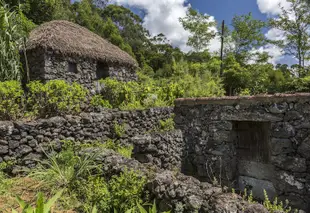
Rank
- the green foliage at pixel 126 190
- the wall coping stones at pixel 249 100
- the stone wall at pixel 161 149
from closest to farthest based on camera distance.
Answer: the green foliage at pixel 126 190 → the wall coping stones at pixel 249 100 → the stone wall at pixel 161 149

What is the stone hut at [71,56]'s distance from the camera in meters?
9.75

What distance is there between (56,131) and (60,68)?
5.60 m

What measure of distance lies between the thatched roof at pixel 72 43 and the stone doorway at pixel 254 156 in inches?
302

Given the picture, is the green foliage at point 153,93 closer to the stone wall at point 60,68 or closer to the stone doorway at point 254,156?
the stone wall at point 60,68

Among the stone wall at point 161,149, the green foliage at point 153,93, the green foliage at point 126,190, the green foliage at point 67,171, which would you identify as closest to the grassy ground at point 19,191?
the green foliage at point 67,171

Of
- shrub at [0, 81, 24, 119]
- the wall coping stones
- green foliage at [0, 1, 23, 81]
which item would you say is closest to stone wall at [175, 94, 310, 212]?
the wall coping stones

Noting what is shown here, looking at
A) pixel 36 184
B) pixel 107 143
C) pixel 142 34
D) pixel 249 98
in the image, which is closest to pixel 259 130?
pixel 249 98

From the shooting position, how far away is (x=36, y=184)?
167 inches

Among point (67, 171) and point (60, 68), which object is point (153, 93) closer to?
point (60, 68)

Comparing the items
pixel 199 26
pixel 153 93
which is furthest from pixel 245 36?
pixel 153 93

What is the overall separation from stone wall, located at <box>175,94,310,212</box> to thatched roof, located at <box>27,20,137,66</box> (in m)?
6.14

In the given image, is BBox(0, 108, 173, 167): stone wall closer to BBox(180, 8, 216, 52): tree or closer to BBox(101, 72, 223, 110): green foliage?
BBox(101, 72, 223, 110): green foliage

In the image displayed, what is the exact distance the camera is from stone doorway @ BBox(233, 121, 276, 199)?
536cm

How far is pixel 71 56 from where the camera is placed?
10.6m
